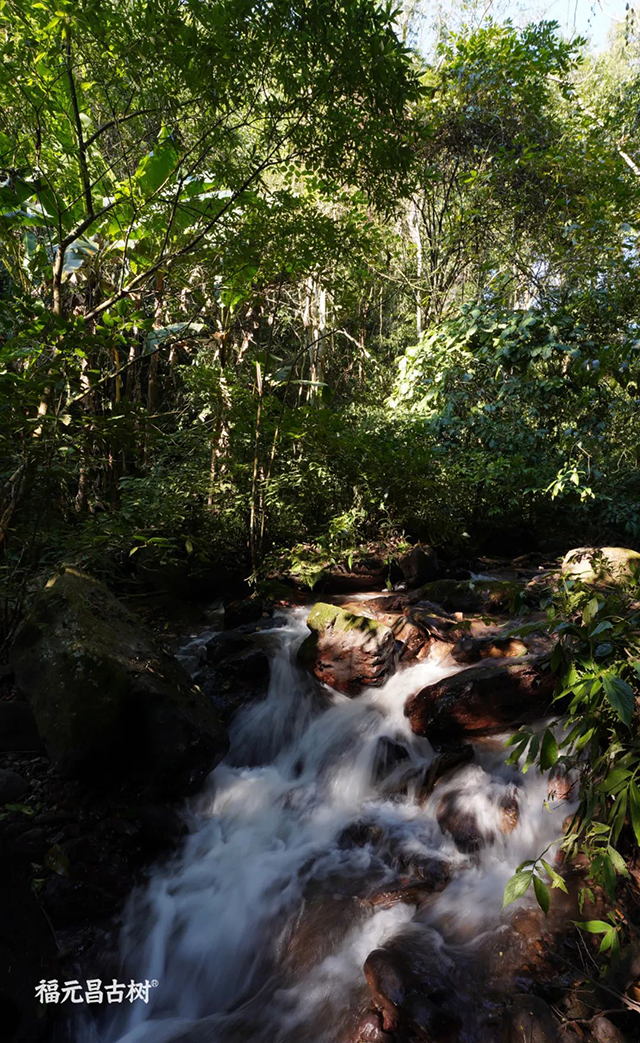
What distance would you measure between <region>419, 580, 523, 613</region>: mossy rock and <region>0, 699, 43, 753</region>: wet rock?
13.1 ft

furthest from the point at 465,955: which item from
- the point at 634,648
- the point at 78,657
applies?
the point at 78,657

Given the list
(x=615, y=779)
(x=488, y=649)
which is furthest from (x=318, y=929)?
(x=488, y=649)

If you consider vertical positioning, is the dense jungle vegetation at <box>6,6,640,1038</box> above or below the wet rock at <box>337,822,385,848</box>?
above

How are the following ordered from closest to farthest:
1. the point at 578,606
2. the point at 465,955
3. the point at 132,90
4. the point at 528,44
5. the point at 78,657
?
the point at 465,955
the point at 578,606
the point at 78,657
the point at 132,90
the point at 528,44

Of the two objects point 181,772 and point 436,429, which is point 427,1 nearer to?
point 436,429

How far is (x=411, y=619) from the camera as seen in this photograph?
549cm

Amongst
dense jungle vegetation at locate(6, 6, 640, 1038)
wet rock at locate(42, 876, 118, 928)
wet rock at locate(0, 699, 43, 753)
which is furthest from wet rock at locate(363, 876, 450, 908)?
wet rock at locate(0, 699, 43, 753)

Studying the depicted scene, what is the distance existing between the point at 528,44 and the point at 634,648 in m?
10.4

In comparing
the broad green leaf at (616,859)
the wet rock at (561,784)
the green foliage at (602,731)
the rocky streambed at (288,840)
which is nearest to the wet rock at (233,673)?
the rocky streambed at (288,840)

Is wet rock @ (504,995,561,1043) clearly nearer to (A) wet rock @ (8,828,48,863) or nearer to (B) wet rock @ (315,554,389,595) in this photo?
(A) wet rock @ (8,828,48,863)

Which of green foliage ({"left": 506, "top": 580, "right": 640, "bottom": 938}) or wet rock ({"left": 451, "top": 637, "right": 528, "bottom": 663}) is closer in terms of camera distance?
green foliage ({"left": 506, "top": 580, "right": 640, "bottom": 938})

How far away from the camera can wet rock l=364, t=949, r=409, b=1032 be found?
2.39 meters

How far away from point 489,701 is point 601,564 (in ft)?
6.33

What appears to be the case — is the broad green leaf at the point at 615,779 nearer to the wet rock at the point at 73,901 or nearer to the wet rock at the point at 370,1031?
the wet rock at the point at 370,1031
